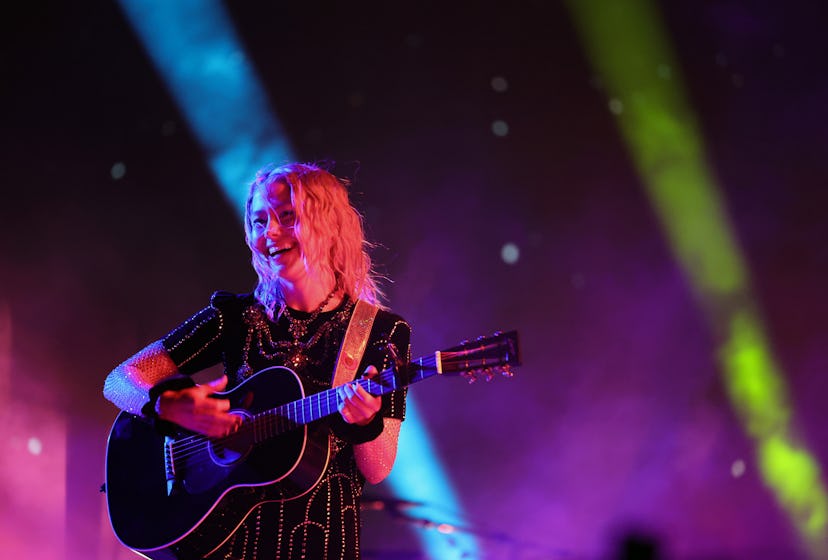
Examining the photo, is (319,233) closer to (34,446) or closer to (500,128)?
(34,446)

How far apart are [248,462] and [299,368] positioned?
297 mm

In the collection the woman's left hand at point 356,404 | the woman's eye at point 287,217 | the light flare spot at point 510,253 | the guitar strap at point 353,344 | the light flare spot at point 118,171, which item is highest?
the light flare spot at point 118,171

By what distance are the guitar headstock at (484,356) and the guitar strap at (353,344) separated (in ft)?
0.87

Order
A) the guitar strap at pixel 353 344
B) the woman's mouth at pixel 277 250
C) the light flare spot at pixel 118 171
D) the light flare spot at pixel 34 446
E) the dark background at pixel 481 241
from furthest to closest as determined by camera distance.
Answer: the light flare spot at pixel 118 171
the dark background at pixel 481 241
the light flare spot at pixel 34 446
the woman's mouth at pixel 277 250
the guitar strap at pixel 353 344

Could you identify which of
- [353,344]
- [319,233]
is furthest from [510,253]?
[353,344]

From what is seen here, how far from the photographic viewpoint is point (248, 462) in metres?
2.16

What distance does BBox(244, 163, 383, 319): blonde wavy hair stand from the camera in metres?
2.45

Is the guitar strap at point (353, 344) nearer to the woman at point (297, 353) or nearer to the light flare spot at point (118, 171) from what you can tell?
the woman at point (297, 353)

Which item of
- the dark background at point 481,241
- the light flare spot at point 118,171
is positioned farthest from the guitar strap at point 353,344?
the light flare spot at point 118,171

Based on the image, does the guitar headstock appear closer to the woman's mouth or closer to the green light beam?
the woman's mouth

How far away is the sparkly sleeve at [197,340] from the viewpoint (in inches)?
95.9

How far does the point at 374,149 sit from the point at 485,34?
38.5 inches

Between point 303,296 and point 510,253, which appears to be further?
point 510,253

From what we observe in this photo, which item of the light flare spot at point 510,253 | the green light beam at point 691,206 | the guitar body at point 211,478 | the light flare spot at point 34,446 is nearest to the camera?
the guitar body at point 211,478
